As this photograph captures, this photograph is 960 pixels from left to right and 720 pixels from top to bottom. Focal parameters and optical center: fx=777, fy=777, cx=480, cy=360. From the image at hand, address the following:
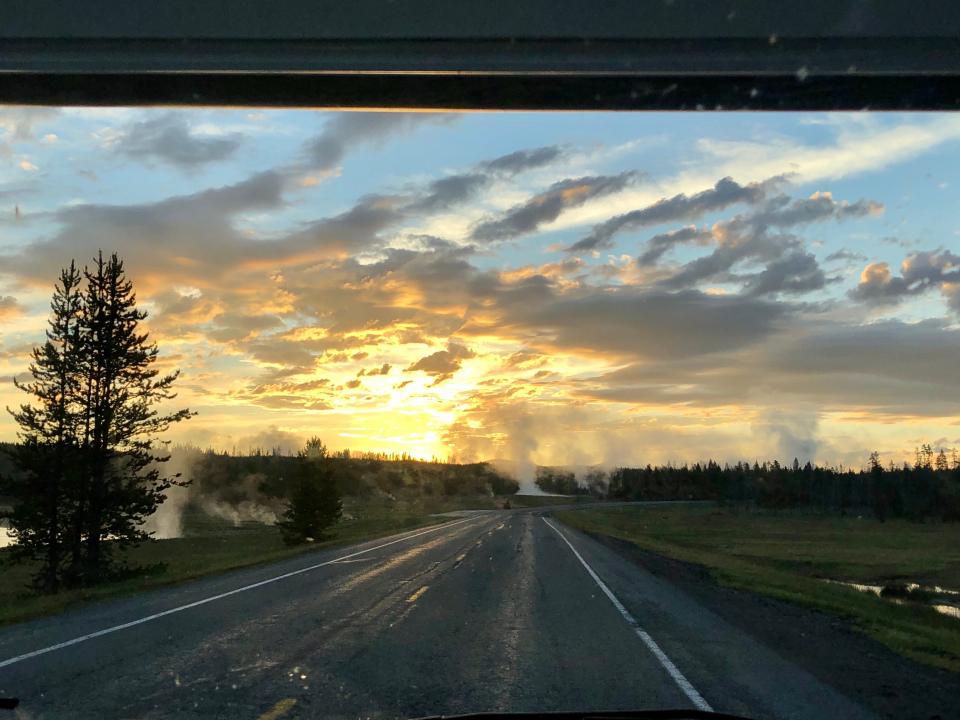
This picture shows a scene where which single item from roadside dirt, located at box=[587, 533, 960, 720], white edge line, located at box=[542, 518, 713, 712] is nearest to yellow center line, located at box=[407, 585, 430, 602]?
white edge line, located at box=[542, 518, 713, 712]

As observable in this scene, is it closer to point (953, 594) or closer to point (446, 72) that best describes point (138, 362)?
point (446, 72)

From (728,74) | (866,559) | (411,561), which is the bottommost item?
(866,559)

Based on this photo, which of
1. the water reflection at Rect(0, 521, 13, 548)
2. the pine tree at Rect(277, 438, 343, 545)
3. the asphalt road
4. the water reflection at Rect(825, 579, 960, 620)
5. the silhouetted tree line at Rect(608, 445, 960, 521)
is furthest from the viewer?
the silhouetted tree line at Rect(608, 445, 960, 521)

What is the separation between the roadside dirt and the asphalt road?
36 centimetres

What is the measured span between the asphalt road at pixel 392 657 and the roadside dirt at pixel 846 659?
36cm

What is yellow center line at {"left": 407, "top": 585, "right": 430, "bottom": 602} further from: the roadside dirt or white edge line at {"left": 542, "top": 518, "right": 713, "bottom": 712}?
the roadside dirt

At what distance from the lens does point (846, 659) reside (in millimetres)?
9914

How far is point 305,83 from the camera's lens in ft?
19.0

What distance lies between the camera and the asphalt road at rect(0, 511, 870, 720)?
22.3 ft

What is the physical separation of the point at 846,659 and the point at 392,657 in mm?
5784

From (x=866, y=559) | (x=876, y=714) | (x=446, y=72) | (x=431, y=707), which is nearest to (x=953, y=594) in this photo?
(x=866, y=559)

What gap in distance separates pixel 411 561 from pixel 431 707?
1750cm

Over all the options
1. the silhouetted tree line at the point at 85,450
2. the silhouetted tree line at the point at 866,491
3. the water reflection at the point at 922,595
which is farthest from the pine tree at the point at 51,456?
the silhouetted tree line at the point at 866,491

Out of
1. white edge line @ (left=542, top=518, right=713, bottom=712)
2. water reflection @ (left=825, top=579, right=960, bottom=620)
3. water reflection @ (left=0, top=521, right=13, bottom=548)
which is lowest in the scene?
water reflection @ (left=0, top=521, right=13, bottom=548)
